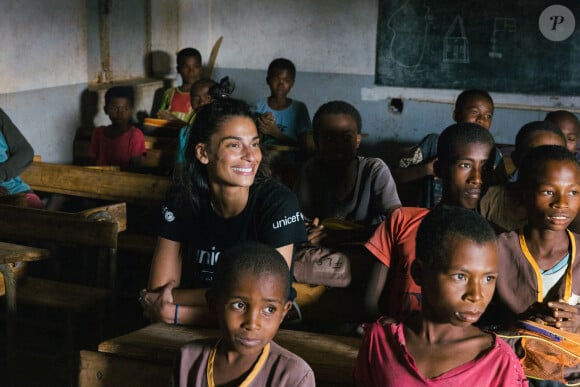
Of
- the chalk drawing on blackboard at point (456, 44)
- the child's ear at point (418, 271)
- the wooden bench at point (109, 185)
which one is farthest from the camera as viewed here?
the chalk drawing on blackboard at point (456, 44)

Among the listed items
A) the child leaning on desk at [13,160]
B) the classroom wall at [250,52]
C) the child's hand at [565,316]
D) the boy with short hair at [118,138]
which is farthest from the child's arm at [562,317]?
the classroom wall at [250,52]

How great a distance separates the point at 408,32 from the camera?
21.6 ft

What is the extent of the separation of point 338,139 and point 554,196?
4.16 feet

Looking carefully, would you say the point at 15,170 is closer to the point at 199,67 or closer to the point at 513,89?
the point at 199,67

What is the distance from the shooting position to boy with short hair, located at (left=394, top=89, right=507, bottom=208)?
12.4 ft

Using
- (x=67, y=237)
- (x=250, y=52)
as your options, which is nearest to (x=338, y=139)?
(x=67, y=237)

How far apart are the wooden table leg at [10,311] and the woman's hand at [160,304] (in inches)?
40.3

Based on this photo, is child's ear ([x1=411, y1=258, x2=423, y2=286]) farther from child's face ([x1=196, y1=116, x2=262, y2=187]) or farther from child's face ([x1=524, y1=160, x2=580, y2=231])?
child's face ([x1=196, y1=116, x2=262, y2=187])

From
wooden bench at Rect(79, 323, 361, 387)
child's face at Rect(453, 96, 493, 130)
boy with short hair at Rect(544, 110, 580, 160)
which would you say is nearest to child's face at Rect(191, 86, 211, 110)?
child's face at Rect(453, 96, 493, 130)

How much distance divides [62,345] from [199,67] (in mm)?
3120

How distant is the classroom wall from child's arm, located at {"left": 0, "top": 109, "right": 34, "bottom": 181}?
4.45ft

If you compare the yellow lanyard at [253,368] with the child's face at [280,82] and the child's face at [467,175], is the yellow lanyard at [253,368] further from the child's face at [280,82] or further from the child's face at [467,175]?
the child's face at [280,82]

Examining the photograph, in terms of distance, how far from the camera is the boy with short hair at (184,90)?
623cm

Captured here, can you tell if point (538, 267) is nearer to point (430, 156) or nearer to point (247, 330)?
point (247, 330)
